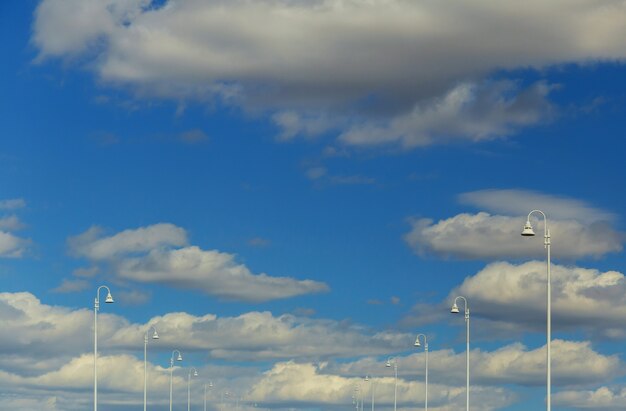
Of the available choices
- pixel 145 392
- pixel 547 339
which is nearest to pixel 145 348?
pixel 145 392

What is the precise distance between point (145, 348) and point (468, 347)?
156 ft

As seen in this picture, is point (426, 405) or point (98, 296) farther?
point (426, 405)

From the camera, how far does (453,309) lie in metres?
87.7

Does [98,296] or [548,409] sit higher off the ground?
[98,296]

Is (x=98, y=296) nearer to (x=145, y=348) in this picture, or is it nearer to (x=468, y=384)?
(x=468, y=384)

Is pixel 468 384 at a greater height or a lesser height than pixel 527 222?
lesser

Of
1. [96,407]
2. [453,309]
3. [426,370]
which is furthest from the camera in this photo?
[426,370]

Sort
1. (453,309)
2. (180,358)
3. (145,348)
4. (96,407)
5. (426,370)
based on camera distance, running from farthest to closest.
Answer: (180,358)
(145,348)
(426,370)
(96,407)
(453,309)

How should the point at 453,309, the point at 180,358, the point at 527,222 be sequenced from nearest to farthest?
1. the point at 527,222
2. the point at 453,309
3. the point at 180,358

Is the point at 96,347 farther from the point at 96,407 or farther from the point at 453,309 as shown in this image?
the point at 453,309

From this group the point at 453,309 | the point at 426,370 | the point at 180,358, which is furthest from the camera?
the point at 180,358

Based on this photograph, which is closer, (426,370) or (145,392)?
(426,370)

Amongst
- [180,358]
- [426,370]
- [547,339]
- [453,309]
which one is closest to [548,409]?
[547,339]

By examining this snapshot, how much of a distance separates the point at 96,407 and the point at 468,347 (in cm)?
2384
